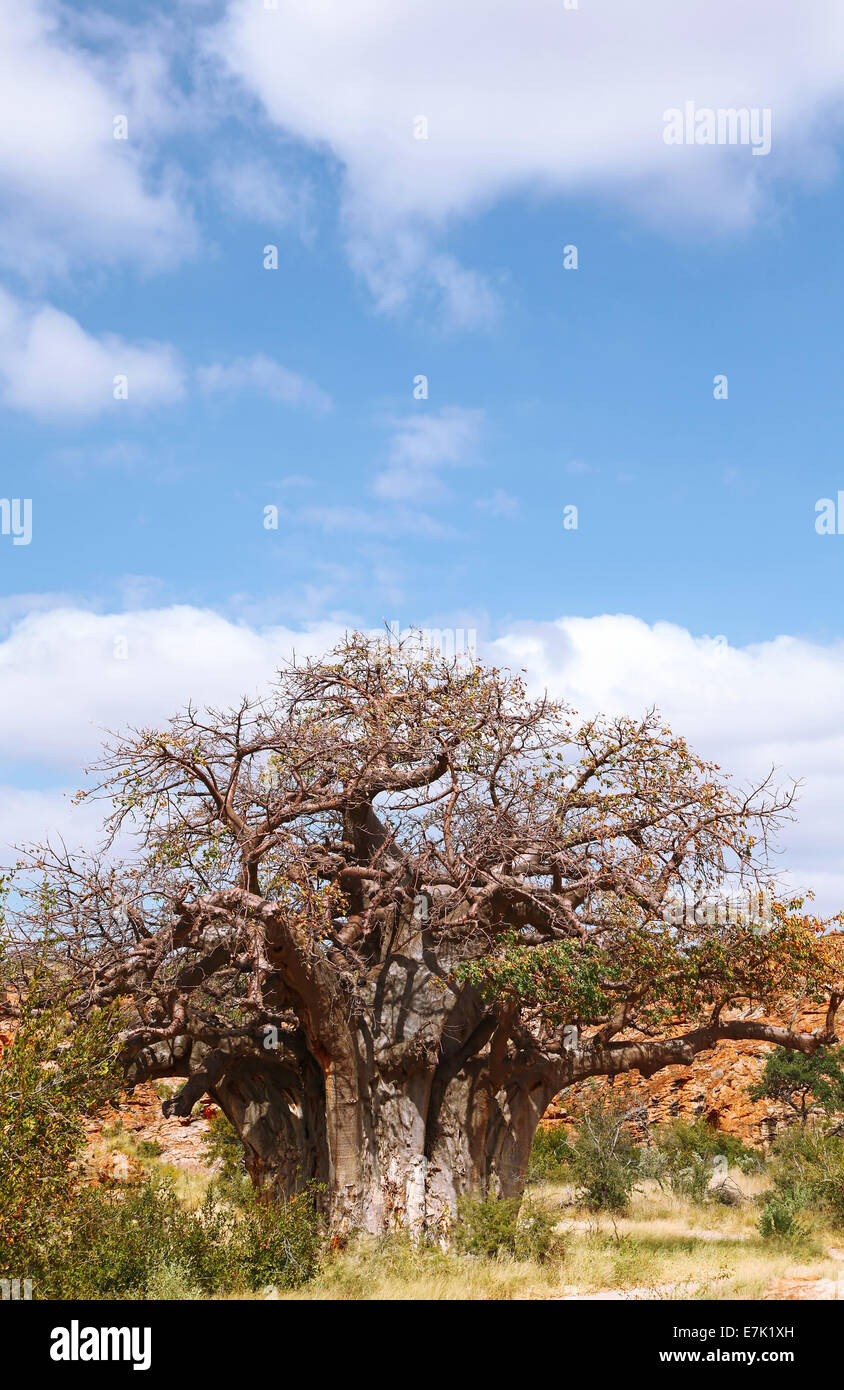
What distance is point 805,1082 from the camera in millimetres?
28250

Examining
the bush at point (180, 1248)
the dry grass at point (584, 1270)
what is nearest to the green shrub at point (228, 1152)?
the bush at point (180, 1248)

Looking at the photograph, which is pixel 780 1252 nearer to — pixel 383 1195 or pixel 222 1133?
pixel 383 1195

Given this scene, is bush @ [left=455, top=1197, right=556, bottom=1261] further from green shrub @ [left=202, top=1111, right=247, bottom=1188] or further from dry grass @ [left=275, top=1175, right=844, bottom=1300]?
green shrub @ [left=202, top=1111, right=247, bottom=1188]

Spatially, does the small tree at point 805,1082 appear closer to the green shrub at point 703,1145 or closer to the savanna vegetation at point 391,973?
the green shrub at point 703,1145

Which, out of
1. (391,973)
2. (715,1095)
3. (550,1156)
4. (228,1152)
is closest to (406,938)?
(391,973)

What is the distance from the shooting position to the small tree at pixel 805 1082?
26.8 metres

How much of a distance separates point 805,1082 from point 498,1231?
18273 mm

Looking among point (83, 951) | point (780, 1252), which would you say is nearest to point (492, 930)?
point (83, 951)

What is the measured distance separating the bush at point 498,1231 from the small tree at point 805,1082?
593 inches

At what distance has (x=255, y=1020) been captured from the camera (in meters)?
14.0

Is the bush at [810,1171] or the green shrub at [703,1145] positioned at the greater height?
the bush at [810,1171]

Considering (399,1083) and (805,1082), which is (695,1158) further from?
(399,1083)

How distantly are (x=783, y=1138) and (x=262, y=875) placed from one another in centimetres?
1835

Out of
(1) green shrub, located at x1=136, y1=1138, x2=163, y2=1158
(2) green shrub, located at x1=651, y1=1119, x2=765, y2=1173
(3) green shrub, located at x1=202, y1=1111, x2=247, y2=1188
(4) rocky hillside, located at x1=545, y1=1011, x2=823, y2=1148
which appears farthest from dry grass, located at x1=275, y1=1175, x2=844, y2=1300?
(1) green shrub, located at x1=136, y1=1138, x2=163, y2=1158
